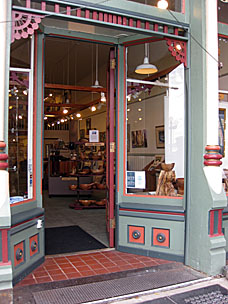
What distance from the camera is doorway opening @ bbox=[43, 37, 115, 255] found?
551 centimetres

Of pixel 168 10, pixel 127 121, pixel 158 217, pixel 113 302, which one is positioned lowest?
pixel 113 302

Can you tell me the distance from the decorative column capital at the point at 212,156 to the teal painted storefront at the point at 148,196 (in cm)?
10

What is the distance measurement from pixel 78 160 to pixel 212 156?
223 inches

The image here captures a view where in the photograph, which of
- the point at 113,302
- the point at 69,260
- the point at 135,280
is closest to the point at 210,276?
the point at 135,280

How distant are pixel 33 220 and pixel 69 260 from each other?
0.89 m

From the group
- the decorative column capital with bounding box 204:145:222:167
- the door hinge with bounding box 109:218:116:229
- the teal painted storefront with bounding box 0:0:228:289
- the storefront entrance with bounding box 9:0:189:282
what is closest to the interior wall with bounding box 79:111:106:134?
the storefront entrance with bounding box 9:0:189:282

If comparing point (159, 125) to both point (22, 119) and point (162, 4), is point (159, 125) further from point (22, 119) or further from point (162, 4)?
point (22, 119)

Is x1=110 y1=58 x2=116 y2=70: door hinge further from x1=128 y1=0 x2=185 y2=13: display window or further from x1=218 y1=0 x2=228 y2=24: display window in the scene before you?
x1=218 y1=0 x2=228 y2=24: display window

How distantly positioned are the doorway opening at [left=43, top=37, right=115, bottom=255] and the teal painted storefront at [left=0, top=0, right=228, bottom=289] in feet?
1.33

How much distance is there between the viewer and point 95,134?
8.68 meters

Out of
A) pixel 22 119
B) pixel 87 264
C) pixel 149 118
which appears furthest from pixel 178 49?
pixel 87 264

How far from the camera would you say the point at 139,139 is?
5.24 metres

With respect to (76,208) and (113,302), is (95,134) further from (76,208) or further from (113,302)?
(113,302)

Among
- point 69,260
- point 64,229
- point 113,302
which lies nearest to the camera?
point 113,302
